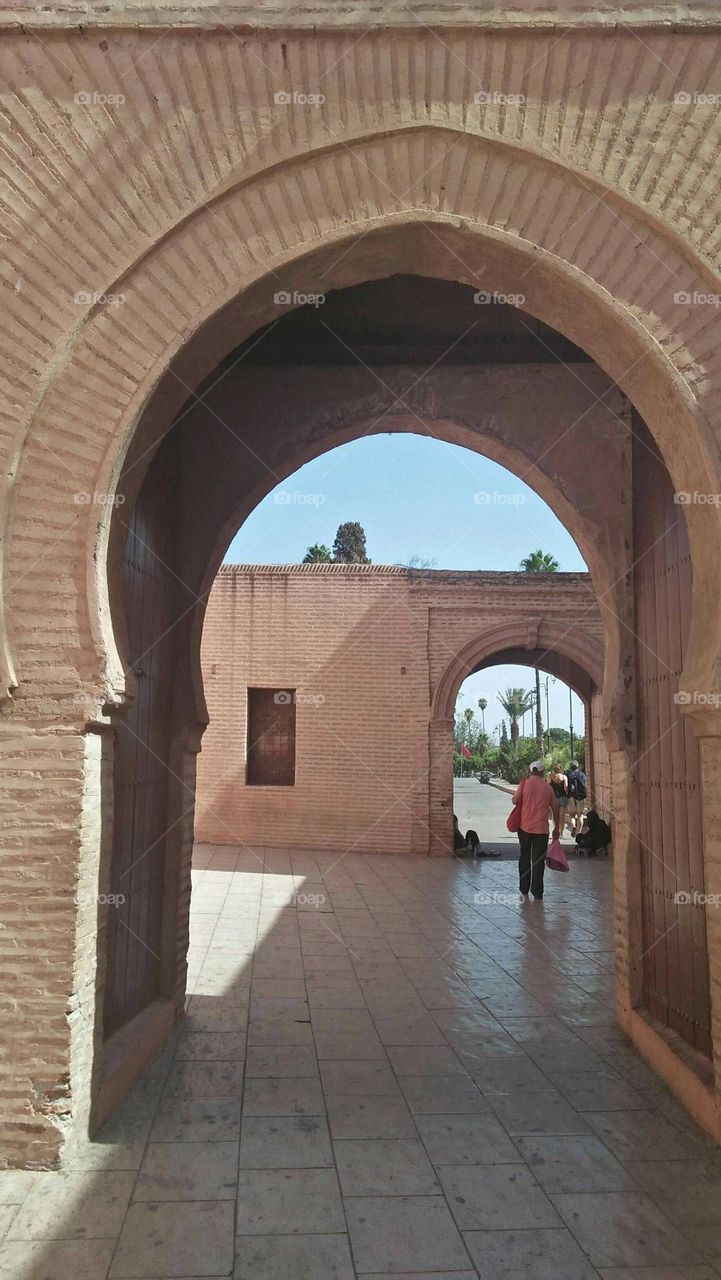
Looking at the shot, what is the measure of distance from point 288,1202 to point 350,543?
39425mm

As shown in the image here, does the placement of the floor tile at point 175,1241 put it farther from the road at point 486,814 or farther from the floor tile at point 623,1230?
the road at point 486,814

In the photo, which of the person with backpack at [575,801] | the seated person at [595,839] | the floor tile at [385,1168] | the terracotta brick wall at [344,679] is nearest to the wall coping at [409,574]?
the terracotta brick wall at [344,679]

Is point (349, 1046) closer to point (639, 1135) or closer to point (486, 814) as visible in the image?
point (639, 1135)

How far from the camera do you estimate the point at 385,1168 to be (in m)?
3.69

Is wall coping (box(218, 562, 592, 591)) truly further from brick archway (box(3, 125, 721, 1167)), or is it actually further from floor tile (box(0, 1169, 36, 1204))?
floor tile (box(0, 1169, 36, 1204))

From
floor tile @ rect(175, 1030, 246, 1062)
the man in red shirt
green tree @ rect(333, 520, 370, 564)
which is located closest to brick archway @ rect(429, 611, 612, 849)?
the man in red shirt

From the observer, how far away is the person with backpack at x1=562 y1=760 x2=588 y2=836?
1788cm

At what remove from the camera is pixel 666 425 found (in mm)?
4168

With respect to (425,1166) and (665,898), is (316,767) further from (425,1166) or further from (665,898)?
(425,1166)

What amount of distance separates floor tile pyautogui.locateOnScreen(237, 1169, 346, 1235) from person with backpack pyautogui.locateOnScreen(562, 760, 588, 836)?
1455 cm

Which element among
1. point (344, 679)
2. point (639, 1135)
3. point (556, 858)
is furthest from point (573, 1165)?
point (344, 679)

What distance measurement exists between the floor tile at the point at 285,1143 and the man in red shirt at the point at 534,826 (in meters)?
6.44

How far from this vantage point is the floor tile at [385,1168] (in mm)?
3520

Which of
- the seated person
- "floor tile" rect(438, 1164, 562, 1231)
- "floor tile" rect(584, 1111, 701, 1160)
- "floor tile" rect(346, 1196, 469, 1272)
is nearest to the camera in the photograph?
"floor tile" rect(346, 1196, 469, 1272)
